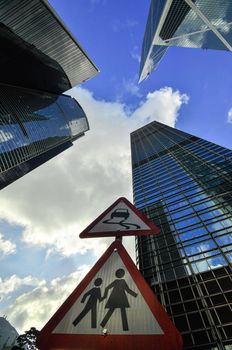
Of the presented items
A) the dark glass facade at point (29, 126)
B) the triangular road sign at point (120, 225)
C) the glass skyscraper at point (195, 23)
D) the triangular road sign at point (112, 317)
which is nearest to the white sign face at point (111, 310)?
the triangular road sign at point (112, 317)

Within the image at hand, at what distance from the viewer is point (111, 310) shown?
2135mm

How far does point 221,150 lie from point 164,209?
1784cm

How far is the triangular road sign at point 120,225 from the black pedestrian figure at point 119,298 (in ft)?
2.18

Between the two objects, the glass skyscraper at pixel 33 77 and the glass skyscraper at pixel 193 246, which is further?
the glass skyscraper at pixel 33 77

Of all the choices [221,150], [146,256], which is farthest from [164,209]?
[221,150]

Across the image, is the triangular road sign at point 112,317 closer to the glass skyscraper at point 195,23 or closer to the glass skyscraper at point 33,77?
the glass skyscraper at point 195,23

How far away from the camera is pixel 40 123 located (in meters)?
62.2

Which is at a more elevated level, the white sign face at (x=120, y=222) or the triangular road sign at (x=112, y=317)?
the white sign face at (x=120, y=222)

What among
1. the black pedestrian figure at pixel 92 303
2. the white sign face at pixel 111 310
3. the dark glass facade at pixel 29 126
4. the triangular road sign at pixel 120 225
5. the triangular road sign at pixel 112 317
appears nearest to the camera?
the triangular road sign at pixel 112 317

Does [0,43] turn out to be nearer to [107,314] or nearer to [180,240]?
[180,240]

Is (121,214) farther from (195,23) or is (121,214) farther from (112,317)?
(195,23)

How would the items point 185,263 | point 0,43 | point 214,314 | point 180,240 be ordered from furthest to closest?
1. point 0,43
2. point 180,240
3. point 185,263
4. point 214,314

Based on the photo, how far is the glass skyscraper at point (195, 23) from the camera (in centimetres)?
3778

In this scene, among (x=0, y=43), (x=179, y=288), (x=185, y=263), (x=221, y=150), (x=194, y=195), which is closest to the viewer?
(x=179, y=288)
